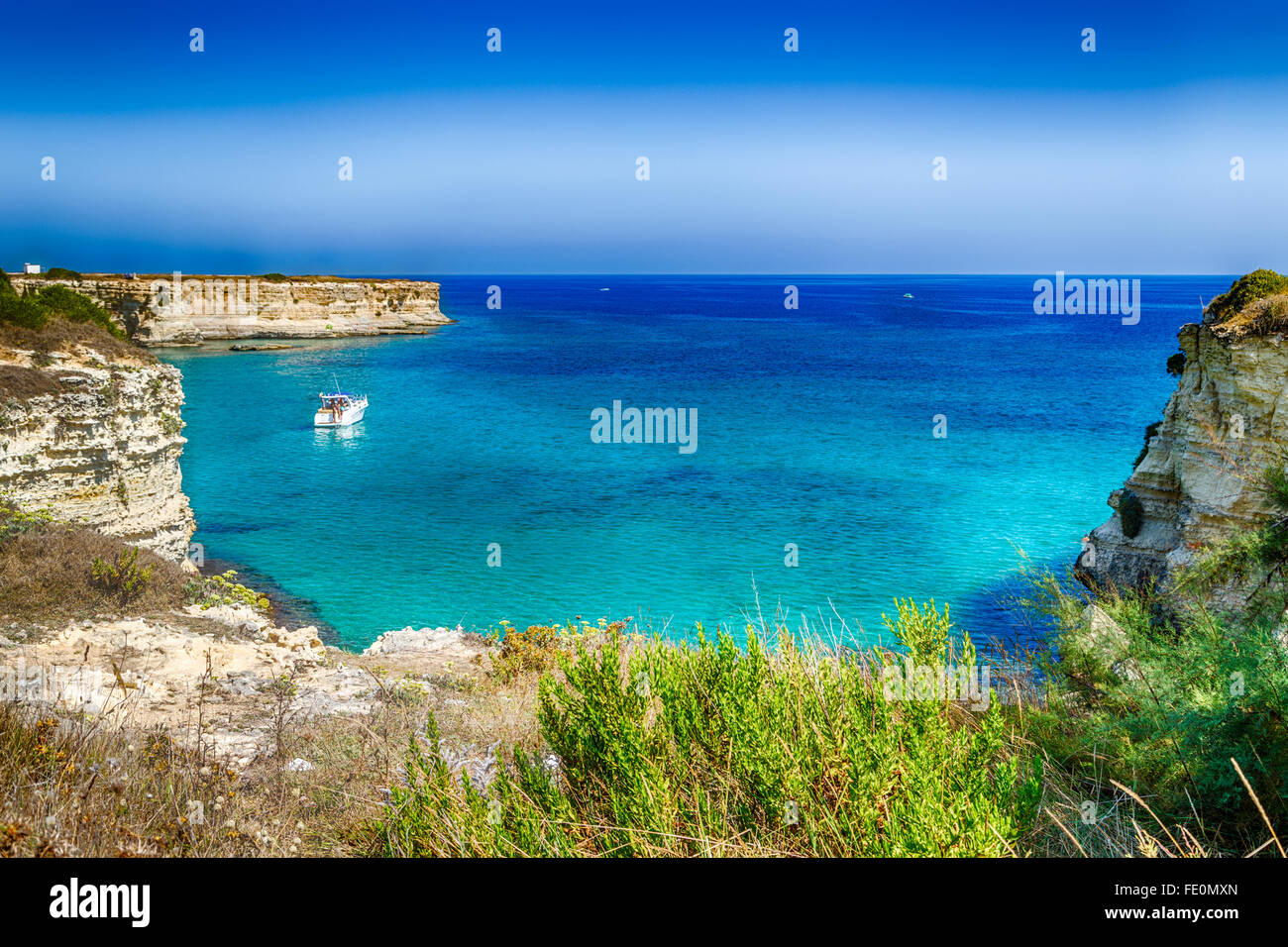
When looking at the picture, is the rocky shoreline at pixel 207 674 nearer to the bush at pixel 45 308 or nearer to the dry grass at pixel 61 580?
the dry grass at pixel 61 580

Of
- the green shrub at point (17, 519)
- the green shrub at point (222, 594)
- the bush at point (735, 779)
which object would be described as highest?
the bush at point (735, 779)

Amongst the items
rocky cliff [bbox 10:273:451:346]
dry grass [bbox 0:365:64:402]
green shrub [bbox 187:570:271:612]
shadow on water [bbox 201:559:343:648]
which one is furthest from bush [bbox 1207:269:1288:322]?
rocky cliff [bbox 10:273:451:346]

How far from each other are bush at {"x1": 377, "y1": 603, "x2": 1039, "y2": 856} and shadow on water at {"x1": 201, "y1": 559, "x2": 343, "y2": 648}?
12555 millimetres

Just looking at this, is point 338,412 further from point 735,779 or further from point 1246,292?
point 735,779

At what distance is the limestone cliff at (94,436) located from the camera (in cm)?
1359

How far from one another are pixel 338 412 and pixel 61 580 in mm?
27094

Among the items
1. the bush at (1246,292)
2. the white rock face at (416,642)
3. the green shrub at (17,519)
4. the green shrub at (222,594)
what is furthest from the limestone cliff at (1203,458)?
the green shrub at (17,519)

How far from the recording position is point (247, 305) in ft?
224

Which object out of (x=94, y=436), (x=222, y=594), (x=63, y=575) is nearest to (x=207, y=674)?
(x=63, y=575)

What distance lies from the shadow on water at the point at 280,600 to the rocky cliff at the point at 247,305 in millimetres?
42510

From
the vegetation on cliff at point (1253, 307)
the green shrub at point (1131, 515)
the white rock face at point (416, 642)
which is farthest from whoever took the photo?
the green shrub at point (1131, 515)

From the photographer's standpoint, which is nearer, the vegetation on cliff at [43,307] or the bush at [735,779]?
the bush at [735,779]

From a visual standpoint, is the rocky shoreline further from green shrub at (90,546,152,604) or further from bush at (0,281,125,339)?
bush at (0,281,125,339)
